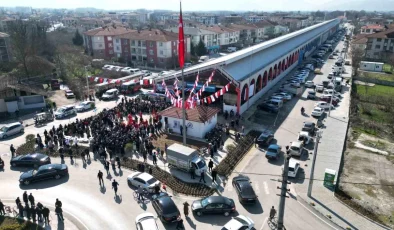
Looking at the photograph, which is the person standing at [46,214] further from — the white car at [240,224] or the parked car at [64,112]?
the parked car at [64,112]

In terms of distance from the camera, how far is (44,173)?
21.6m

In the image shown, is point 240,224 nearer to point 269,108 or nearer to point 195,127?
point 195,127

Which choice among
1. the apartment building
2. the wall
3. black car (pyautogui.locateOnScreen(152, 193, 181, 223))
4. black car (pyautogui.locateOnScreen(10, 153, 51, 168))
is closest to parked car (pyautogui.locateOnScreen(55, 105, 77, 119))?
black car (pyautogui.locateOnScreen(10, 153, 51, 168))

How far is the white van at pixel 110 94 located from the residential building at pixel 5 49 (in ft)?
98.1

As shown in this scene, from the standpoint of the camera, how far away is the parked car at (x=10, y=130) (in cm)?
2973

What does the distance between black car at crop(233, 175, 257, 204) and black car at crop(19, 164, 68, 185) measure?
1307 centimetres

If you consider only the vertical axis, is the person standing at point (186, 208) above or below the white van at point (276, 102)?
below

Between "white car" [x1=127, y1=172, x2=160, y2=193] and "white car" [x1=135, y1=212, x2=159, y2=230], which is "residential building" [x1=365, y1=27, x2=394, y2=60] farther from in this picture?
"white car" [x1=135, y1=212, x2=159, y2=230]

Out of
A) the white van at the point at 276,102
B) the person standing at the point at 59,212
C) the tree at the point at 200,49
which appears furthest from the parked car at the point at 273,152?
the tree at the point at 200,49

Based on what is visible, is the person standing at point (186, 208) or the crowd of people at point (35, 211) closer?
the crowd of people at point (35, 211)

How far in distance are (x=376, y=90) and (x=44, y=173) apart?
5103 centimetres

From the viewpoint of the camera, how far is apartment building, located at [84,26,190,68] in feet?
210

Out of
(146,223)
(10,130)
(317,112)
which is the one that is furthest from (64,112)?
(317,112)

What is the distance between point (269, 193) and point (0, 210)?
1735cm
